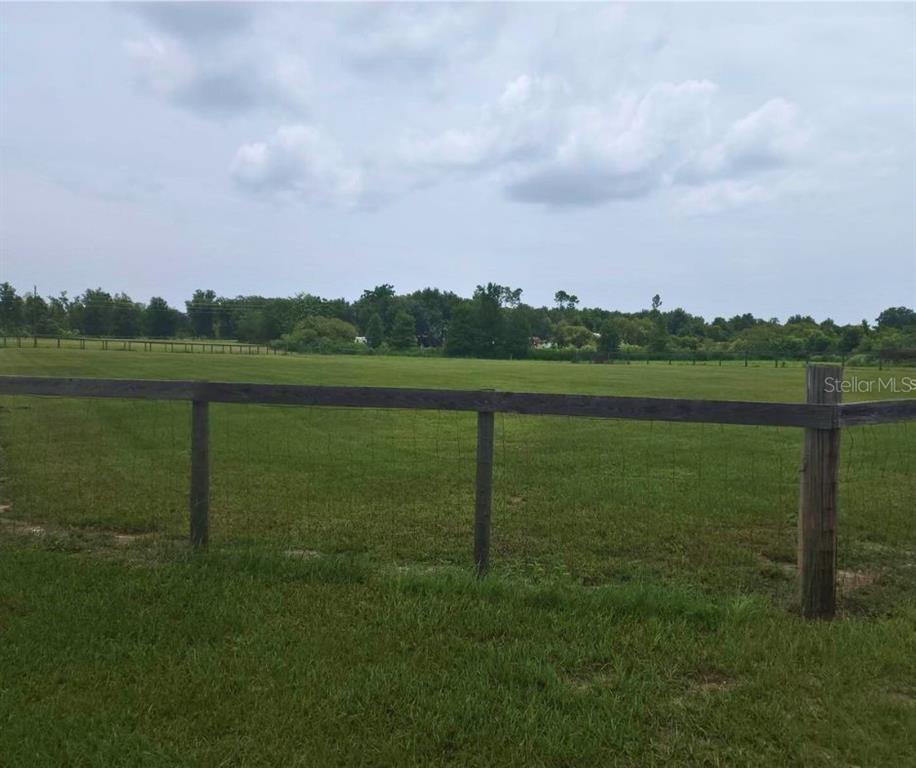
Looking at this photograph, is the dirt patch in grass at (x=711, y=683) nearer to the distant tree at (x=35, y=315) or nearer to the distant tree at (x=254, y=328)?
the distant tree at (x=35, y=315)

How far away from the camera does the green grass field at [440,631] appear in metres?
3.17

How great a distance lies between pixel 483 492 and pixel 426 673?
1814mm

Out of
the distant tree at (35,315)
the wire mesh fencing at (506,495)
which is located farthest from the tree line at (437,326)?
the wire mesh fencing at (506,495)

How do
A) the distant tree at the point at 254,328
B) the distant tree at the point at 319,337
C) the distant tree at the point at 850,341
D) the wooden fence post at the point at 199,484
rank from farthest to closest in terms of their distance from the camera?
the distant tree at the point at 254,328
the distant tree at the point at 319,337
the distant tree at the point at 850,341
the wooden fence post at the point at 199,484

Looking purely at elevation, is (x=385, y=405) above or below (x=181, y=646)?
above

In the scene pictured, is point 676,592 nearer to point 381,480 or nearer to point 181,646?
point 181,646

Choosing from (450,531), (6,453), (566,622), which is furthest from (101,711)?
(6,453)

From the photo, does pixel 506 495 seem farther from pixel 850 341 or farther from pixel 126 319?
pixel 126 319

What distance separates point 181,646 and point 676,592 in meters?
3.17

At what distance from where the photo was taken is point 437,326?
182500mm

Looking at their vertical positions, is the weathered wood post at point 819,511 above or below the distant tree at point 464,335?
below

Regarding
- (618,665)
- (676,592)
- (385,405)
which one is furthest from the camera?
(385,405)

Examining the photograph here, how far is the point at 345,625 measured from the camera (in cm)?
429

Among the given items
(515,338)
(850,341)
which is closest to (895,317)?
(850,341)
